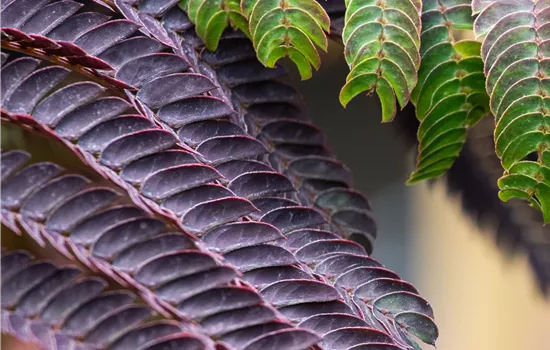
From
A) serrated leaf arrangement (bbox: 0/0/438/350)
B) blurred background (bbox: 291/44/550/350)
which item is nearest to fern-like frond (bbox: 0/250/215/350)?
serrated leaf arrangement (bbox: 0/0/438/350)

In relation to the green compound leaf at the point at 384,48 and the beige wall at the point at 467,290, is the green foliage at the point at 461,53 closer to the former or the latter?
the green compound leaf at the point at 384,48

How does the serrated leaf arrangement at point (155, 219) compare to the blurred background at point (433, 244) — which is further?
the blurred background at point (433, 244)

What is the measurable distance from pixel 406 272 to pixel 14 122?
1.04m

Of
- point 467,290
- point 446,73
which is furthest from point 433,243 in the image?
point 446,73


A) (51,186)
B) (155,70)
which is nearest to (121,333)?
(51,186)

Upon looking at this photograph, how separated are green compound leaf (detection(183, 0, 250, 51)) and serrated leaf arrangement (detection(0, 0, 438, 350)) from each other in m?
0.03

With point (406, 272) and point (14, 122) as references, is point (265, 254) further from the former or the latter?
point (406, 272)

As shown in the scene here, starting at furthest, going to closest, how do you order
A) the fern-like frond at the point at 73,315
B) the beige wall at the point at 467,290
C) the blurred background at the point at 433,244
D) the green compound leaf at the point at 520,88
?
the beige wall at the point at 467,290, the blurred background at the point at 433,244, the green compound leaf at the point at 520,88, the fern-like frond at the point at 73,315

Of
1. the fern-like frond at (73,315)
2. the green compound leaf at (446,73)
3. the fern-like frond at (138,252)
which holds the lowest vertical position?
the fern-like frond at (73,315)

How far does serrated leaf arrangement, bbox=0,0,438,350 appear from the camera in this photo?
549 mm

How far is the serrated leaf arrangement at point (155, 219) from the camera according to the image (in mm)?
549

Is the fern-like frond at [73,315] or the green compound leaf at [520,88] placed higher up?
the green compound leaf at [520,88]

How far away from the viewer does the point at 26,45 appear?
64cm

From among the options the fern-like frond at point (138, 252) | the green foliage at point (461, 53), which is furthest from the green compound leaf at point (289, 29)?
the fern-like frond at point (138, 252)
